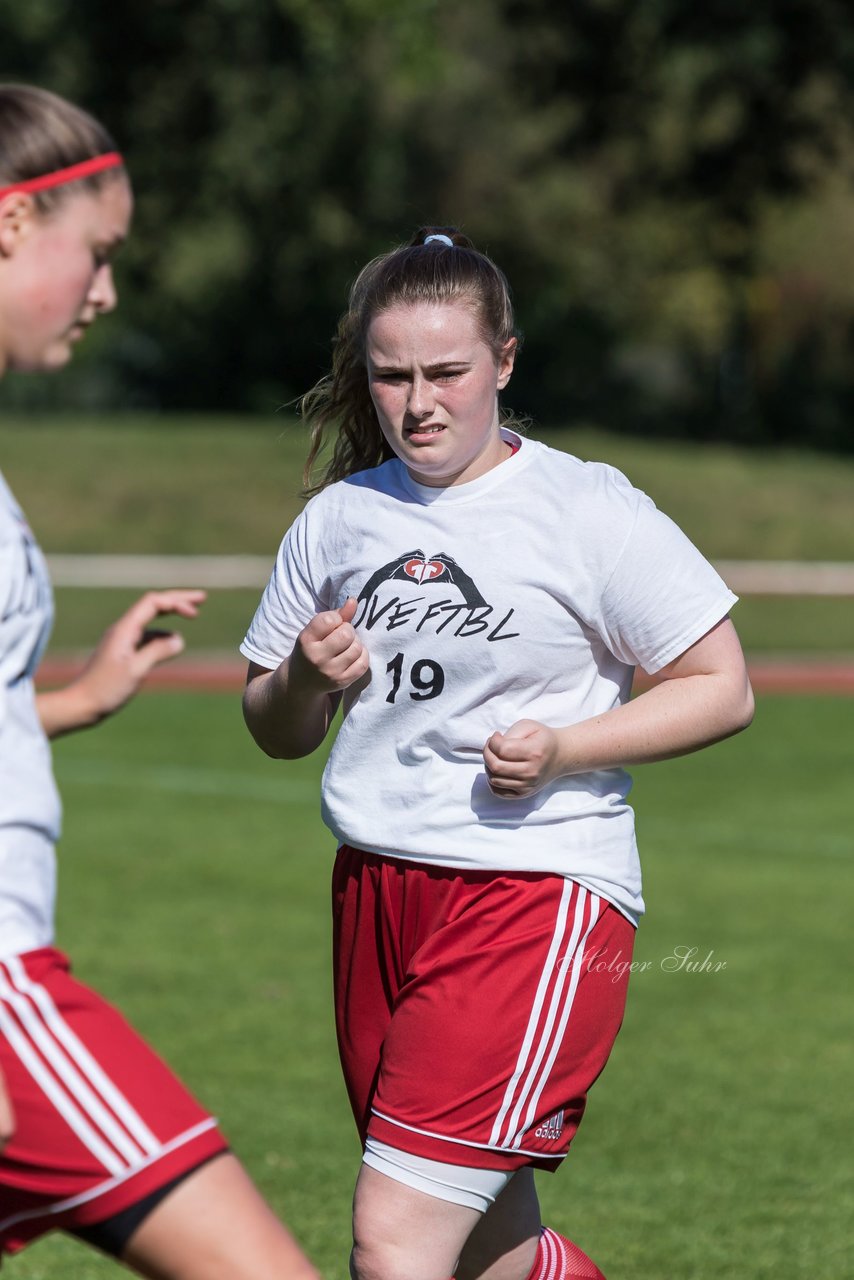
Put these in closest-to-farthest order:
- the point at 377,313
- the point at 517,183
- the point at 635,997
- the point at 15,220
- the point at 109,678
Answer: the point at 15,220
the point at 109,678
the point at 377,313
the point at 635,997
the point at 517,183

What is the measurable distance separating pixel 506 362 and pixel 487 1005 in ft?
3.76

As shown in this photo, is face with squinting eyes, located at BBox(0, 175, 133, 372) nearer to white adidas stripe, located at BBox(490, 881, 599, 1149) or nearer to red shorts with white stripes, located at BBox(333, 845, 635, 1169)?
red shorts with white stripes, located at BBox(333, 845, 635, 1169)

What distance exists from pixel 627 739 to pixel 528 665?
8.3 inches

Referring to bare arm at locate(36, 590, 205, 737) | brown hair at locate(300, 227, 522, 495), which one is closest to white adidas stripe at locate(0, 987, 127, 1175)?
bare arm at locate(36, 590, 205, 737)

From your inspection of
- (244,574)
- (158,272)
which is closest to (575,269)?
(158,272)

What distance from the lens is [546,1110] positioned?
122 inches

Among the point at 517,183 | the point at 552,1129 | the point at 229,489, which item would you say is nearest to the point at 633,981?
the point at 552,1129

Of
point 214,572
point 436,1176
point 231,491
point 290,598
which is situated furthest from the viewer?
point 231,491

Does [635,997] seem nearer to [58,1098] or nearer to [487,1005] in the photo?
[487,1005]

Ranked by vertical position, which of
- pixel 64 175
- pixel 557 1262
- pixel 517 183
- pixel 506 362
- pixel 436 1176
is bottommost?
pixel 517 183

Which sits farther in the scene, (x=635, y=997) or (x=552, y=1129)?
(x=635, y=997)

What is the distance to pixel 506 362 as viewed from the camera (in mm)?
3320

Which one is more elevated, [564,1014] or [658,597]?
[658,597]

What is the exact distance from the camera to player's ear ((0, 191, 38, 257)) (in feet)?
7.98
